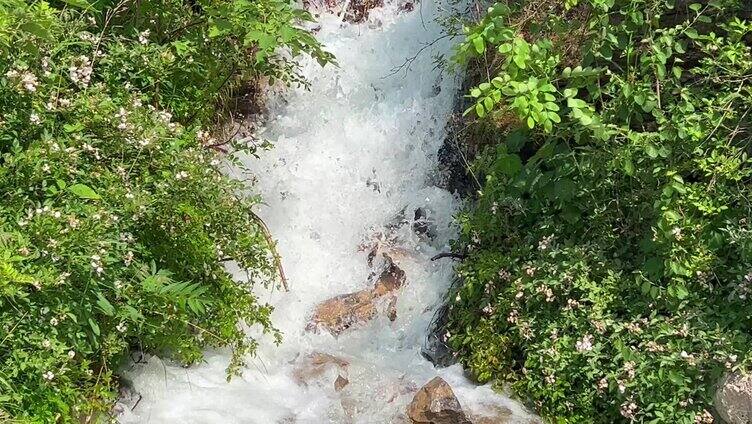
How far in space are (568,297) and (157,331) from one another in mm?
2549

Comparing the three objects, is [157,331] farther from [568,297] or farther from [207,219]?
[568,297]

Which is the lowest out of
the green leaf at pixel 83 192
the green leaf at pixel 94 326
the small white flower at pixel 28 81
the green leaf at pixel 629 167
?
the green leaf at pixel 629 167

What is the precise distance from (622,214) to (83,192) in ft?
10.5

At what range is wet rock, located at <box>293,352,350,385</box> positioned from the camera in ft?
15.1

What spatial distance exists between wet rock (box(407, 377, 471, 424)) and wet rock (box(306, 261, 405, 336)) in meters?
1.26

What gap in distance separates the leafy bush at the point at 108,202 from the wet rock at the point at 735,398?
2.74 meters

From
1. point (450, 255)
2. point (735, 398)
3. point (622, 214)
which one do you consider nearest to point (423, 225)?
point (450, 255)

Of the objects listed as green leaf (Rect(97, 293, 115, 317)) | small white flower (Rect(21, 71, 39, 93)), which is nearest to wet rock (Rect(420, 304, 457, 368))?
green leaf (Rect(97, 293, 115, 317))

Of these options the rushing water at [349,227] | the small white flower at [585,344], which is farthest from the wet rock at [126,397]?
the small white flower at [585,344]

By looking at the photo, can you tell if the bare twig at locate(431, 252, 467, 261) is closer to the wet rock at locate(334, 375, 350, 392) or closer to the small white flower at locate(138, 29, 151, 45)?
the wet rock at locate(334, 375, 350, 392)

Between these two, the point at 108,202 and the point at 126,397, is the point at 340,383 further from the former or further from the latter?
the point at 108,202

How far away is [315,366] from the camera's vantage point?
4.71 m

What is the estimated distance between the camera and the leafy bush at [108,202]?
3.07 metres

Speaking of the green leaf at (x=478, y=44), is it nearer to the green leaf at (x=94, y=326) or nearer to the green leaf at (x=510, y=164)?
the green leaf at (x=510, y=164)
